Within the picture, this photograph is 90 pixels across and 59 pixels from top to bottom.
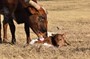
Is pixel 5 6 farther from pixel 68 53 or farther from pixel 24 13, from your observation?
pixel 68 53

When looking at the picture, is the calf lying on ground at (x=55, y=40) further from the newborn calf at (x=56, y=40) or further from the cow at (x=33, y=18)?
the cow at (x=33, y=18)

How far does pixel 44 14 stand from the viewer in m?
12.7

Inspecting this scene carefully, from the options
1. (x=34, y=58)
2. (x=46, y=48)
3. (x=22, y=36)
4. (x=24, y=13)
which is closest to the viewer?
(x=34, y=58)

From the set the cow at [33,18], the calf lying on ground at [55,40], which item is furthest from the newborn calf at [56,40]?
the cow at [33,18]

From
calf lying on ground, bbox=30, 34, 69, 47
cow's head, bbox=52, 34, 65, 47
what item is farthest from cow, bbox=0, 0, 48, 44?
cow's head, bbox=52, 34, 65, 47

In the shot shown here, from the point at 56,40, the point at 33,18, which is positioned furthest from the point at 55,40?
the point at 33,18

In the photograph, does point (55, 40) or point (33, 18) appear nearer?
point (33, 18)

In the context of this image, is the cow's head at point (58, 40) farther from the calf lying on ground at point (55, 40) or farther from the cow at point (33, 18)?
the cow at point (33, 18)

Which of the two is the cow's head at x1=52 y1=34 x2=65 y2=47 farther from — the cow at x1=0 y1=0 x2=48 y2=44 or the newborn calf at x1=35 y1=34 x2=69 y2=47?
the cow at x1=0 y1=0 x2=48 y2=44

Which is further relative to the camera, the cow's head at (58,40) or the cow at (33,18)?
the cow's head at (58,40)

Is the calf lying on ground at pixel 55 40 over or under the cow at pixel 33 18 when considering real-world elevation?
under

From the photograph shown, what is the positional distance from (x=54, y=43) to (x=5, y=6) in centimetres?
199

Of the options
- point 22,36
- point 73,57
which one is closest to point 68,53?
point 73,57

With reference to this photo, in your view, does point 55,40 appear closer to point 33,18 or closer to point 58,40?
point 58,40
